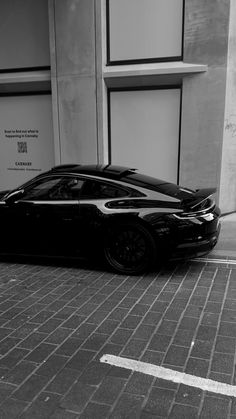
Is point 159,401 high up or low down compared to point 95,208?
down

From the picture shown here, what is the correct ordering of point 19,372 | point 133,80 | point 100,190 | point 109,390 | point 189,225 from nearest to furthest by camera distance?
point 109,390 → point 19,372 → point 189,225 → point 100,190 → point 133,80

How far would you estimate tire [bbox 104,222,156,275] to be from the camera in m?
5.30

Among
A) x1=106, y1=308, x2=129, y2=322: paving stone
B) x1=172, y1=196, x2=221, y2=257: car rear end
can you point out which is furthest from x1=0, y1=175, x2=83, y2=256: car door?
x1=106, y1=308, x2=129, y2=322: paving stone

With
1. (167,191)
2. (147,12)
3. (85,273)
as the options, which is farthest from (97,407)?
(147,12)

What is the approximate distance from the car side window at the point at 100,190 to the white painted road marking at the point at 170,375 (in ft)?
8.37

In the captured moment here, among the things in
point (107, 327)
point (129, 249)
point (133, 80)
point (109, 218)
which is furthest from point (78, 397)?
point (133, 80)

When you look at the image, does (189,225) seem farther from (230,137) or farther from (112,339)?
(230,137)

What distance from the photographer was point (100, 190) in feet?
18.4

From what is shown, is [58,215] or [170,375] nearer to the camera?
[170,375]

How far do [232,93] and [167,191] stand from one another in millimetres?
3813

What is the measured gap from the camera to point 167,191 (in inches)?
219

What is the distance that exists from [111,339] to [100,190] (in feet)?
7.86

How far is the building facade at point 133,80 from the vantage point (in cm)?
811

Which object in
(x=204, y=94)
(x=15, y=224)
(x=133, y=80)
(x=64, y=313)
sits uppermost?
(x=133, y=80)
